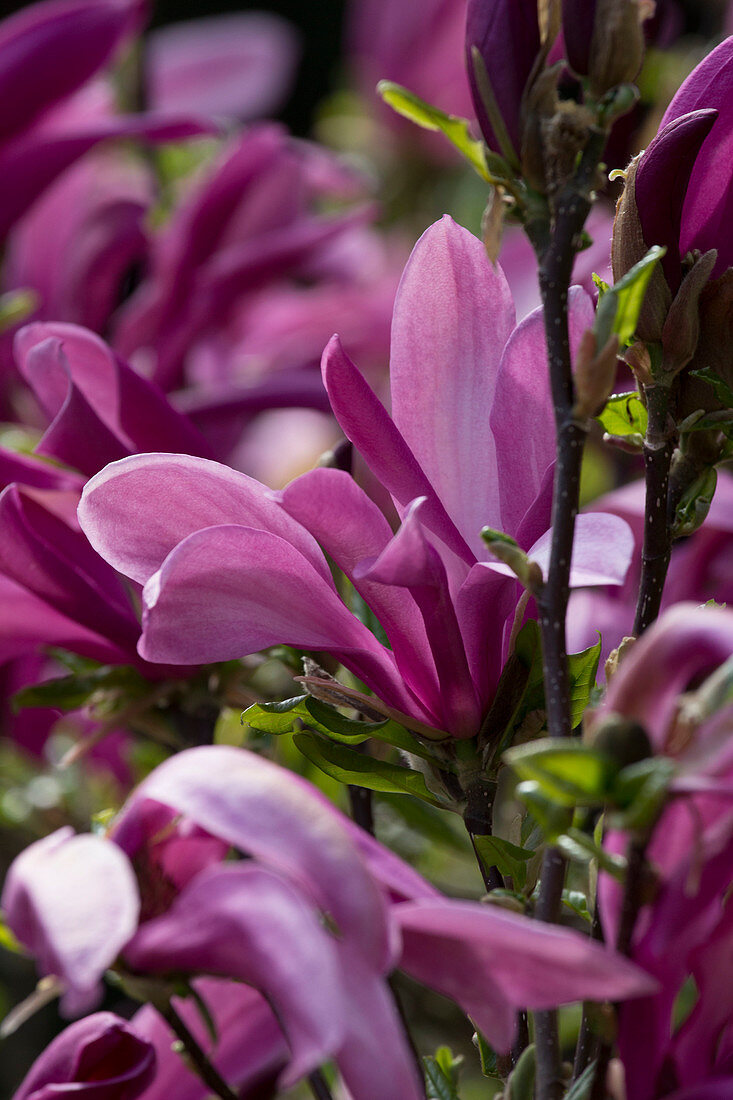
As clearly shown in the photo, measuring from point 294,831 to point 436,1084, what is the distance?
0.43 feet

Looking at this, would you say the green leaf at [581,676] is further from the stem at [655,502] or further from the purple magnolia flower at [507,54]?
the purple magnolia flower at [507,54]

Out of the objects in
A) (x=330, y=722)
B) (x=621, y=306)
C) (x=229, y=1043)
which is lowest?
(x=229, y=1043)

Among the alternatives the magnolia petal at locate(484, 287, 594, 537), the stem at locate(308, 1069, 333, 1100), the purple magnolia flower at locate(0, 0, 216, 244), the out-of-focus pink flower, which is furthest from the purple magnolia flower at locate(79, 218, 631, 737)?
the out-of-focus pink flower

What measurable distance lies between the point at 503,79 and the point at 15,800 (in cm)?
46

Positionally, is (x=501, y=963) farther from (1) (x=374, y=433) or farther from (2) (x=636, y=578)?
(2) (x=636, y=578)

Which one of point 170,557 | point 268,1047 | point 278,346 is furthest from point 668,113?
point 278,346

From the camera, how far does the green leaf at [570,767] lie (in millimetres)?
211

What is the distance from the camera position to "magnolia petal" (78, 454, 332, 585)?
28 cm

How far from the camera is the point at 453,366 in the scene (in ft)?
1.06

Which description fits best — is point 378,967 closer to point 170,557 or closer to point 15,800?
point 170,557

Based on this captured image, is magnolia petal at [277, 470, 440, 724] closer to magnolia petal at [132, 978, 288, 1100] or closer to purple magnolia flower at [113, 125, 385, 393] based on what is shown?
magnolia petal at [132, 978, 288, 1100]

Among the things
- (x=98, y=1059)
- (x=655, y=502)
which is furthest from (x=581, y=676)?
(x=98, y=1059)

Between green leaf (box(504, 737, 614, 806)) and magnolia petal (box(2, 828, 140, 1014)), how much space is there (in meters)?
0.07

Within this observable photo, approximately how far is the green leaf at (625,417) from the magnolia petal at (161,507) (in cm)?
9
